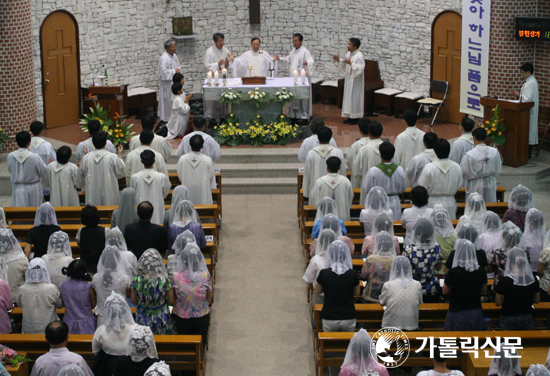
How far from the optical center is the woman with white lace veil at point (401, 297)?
23.8ft

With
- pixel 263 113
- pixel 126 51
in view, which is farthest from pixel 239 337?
pixel 126 51

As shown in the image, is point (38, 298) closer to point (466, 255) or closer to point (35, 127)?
point (466, 255)

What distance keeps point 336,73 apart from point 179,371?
1226 centimetres

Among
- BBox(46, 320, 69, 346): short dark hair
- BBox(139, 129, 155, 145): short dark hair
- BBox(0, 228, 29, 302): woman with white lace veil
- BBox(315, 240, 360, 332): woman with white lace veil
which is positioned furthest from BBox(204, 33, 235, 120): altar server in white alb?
BBox(46, 320, 69, 346): short dark hair

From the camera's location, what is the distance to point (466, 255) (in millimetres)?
7270

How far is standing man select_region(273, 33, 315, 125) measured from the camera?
1611 cm

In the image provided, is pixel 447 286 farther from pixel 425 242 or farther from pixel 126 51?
pixel 126 51

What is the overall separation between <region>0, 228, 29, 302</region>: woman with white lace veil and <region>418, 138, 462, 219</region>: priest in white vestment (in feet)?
16.4

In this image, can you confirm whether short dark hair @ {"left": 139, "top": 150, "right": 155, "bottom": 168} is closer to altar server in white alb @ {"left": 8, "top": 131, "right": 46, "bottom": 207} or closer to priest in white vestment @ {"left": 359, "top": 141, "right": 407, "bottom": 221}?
altar server in white alb @ {"left": 8, "top": 131, "right": 46, "bottom": 207}

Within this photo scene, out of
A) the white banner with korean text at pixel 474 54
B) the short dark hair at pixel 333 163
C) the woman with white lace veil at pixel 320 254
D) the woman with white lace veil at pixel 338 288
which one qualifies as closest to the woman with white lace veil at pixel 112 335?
the woman with white lace veil at pixel 338 288

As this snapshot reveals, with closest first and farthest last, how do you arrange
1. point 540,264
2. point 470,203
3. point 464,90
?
point 540,264 < point 470,203 < point 464,90

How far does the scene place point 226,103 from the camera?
15.9 meters

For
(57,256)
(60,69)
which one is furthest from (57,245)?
(60,69)

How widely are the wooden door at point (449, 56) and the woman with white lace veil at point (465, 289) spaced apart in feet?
31.5
